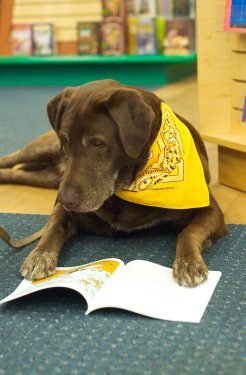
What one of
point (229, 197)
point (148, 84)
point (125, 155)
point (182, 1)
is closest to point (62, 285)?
point (125, 155)

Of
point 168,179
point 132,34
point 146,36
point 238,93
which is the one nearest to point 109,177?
point 168,179

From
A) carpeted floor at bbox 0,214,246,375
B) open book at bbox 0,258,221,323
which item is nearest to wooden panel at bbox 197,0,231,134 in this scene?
carpeted floor at bbox 0,214,246,375

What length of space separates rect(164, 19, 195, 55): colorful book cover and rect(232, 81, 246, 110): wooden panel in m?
3.97

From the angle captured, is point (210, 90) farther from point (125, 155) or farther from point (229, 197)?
point (125, 155)

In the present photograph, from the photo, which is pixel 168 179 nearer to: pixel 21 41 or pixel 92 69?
pixel 92 69

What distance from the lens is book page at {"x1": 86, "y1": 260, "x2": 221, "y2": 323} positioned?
1659 mm

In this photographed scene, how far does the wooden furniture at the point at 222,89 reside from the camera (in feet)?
9.10

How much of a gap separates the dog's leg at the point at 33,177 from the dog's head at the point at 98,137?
1.03 metres

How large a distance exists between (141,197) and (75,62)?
4936mm

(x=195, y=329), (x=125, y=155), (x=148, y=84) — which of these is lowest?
(x=148, y=84)

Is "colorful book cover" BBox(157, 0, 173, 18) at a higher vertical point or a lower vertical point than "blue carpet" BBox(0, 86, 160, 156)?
higher

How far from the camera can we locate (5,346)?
1550 mm

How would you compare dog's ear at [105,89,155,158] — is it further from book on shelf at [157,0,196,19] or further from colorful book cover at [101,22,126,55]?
book on shelf at [157,0,196,19]

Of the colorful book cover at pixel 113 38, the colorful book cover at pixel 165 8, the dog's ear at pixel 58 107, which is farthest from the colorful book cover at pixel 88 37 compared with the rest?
the dog's ear at pixel 58 107
